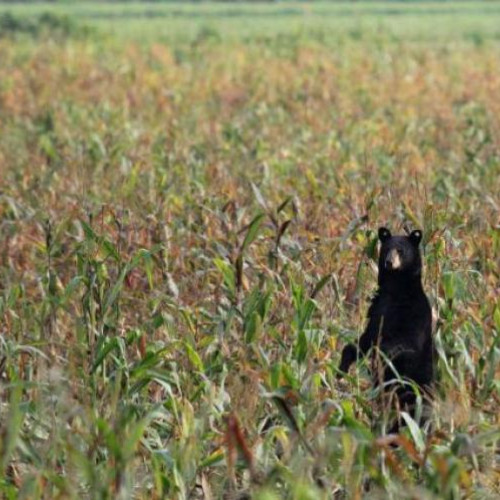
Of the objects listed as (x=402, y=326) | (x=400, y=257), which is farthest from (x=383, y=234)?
(x=402, y=326)

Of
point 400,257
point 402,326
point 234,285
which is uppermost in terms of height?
point 400,257

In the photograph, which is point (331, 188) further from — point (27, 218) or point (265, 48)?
point (265, 48)

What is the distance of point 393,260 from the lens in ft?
19.3

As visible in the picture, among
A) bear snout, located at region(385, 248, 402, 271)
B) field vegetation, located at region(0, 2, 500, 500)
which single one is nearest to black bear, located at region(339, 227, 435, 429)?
bear snout, located at region(385, 248, 402, 271)

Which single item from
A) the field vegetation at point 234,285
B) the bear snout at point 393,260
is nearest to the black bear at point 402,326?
the bear snout at point 393,260

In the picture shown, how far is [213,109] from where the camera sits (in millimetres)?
19125

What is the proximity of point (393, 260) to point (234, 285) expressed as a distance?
→ 1317 mm

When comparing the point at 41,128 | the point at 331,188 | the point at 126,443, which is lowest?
the point at 41,128

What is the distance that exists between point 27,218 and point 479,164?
12.1 ft

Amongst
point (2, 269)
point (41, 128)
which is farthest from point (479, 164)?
point (41, 128)

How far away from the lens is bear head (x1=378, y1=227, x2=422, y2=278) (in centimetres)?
591

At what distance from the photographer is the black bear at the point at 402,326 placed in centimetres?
584

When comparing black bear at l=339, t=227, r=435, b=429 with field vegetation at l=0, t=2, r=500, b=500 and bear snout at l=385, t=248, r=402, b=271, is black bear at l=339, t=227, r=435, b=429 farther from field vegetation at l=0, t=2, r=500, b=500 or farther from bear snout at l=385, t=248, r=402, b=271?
field vegetation at l=0, t=2, r=500, b=500

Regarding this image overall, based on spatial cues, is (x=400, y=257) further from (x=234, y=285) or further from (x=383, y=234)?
(x=234, y=285)
